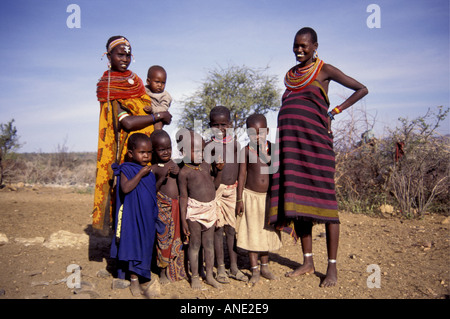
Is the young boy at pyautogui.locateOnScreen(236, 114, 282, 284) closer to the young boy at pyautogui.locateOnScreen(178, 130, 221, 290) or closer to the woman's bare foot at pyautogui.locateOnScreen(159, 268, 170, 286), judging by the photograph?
the young boy at pyautogui.locateOnScreen(178, 130, 221, 290)

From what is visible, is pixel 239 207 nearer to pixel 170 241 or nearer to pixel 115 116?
pixel 170 241

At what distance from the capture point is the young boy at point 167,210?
3395 millimetres

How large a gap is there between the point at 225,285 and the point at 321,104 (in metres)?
2.01

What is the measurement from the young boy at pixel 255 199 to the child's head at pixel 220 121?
0.79ft

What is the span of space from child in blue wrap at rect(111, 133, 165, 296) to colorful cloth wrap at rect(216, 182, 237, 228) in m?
0.70

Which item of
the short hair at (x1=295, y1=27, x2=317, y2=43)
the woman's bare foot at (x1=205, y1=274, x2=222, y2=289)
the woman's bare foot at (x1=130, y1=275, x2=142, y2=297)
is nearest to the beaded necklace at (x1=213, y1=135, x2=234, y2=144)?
the short hair at (x1=295, y1=27, x2=317, y2=43)

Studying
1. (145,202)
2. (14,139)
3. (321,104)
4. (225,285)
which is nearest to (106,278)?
(145,202)

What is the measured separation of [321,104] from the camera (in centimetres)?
346

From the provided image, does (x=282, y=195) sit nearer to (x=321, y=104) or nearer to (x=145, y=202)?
(x=321, y=104)

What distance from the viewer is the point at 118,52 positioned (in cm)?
342

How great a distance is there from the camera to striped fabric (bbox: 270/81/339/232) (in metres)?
3.43

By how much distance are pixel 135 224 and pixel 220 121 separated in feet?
4.34

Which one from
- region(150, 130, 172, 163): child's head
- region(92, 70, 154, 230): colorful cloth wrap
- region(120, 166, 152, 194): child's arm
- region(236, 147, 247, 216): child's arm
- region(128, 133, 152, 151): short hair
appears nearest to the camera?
region(120, 166, 152, 194): child's arm

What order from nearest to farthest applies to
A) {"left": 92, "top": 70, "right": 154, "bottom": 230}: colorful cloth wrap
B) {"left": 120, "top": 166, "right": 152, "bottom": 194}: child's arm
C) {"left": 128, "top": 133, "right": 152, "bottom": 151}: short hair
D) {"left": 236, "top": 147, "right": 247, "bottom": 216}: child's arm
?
{"left": 120, "top": 166, "right": 152, "bottom": 194}: child's arm → {"left": 128, "top": 133, "right": 152, "bottom": 151}: short hair → {"left": 92, "top": 70, "right": 154, "bottom": 230}: colorful cloth wrap → {"left": 236, "top": 147, "right": 247, "bottom": 216}: child's arm
